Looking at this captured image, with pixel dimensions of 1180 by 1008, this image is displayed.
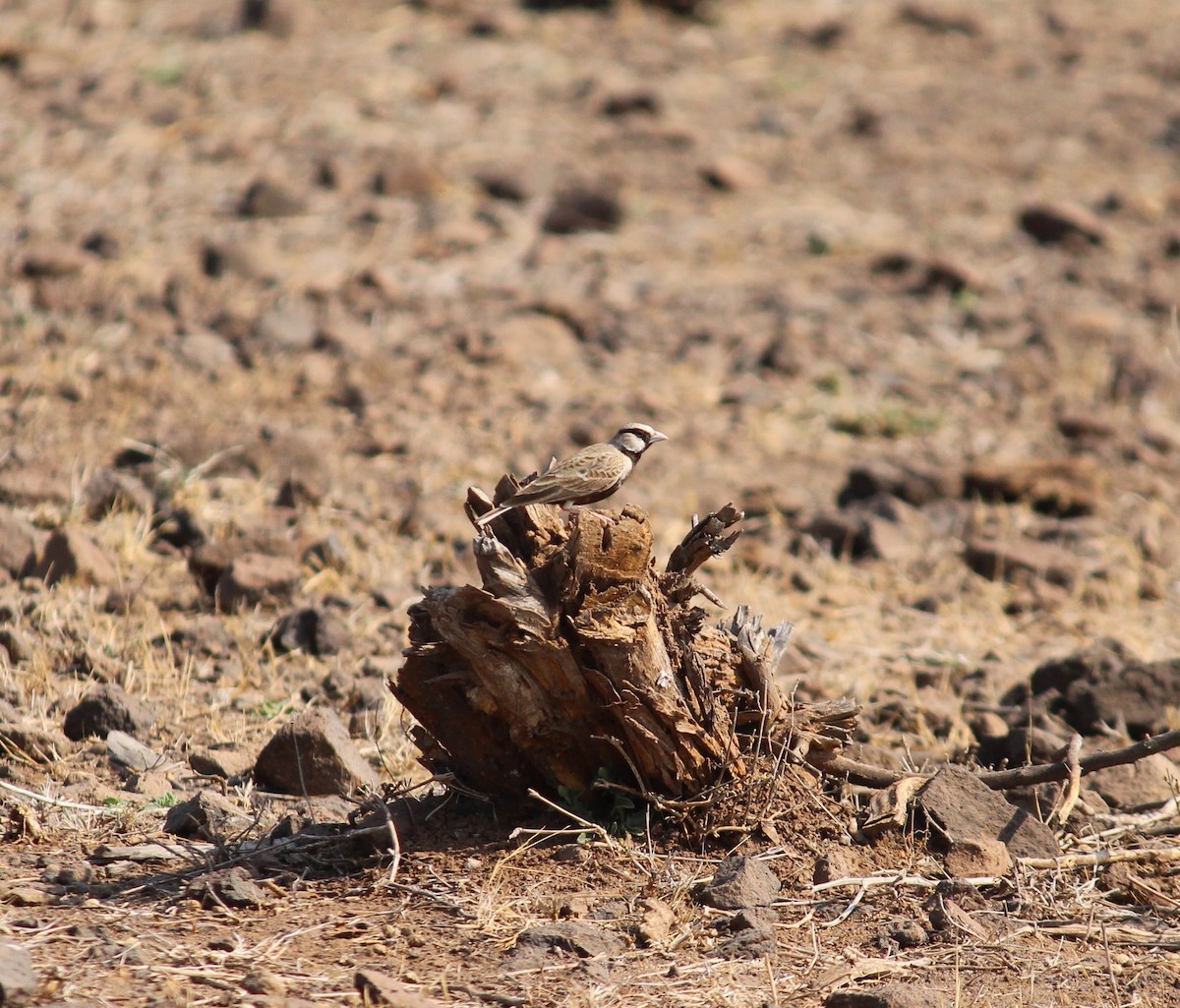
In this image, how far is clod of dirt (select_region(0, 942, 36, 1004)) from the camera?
313 cm

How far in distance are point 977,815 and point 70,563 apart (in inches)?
149

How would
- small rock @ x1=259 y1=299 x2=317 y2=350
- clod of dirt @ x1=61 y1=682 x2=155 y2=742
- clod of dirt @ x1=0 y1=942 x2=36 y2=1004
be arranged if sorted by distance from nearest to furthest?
clod of dirt @ x1=0 y1=942 x2=36 y2=1004 → clod of dirt @ x1=61 y1=682 x2=155 y2=742 → small rock @ x1=259 y1=299 x2=317 y2=350

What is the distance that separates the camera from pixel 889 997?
3.40m

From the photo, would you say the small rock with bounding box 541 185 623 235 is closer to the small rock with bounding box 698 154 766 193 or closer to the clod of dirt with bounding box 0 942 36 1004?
the small rock with bounding box 698 154 766 193

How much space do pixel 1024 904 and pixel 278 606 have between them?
11.0 feet

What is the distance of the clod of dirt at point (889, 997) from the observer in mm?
3389

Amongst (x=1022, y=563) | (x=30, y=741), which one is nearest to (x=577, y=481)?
(x=30, y=741)

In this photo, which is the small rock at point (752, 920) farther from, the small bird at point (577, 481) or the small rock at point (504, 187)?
the small rock at point (504, 187)

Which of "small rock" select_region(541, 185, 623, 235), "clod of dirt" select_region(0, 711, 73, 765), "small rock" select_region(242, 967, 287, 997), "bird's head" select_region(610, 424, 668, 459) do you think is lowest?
"clod of dirt" select_region(0, 711, 73, 765)

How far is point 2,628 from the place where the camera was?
17.7ft

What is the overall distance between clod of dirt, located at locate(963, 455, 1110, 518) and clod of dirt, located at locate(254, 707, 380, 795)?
4547 mm

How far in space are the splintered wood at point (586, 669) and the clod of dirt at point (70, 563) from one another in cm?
238

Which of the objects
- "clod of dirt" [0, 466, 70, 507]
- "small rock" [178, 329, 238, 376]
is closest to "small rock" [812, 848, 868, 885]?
"clod of dirt" [0, 466, 70, 507]

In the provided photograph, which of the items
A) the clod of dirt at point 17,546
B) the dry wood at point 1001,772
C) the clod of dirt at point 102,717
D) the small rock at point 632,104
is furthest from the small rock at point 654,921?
the small rock at point 632,104
